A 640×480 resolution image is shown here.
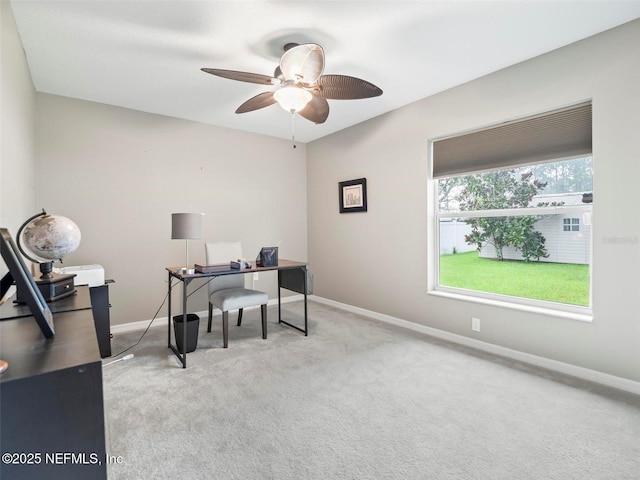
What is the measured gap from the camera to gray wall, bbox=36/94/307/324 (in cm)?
331

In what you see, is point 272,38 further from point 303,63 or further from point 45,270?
point 45,270

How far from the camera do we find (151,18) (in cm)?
211

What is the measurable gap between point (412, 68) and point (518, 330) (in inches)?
96.1

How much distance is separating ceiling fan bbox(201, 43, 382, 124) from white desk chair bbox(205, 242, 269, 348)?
1678 millimetres

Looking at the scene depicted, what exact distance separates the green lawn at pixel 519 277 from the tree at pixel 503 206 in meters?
A: 0.12

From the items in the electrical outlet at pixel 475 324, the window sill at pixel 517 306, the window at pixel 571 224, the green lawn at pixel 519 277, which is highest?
the window at pixel 571 224

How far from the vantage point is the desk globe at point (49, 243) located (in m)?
1.56

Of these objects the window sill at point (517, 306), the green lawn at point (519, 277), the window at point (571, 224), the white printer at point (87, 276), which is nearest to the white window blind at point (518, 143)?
the window at point (571, 224)

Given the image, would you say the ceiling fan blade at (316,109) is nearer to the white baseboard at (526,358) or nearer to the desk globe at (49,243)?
the desk globe at (49,243)

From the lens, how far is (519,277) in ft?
9.69

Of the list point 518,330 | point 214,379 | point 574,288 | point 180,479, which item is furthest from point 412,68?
point 180,479

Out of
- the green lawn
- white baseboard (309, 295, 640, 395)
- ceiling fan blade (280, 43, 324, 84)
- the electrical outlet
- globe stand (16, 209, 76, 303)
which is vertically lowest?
white baseboard (309, 295, 640, 395)

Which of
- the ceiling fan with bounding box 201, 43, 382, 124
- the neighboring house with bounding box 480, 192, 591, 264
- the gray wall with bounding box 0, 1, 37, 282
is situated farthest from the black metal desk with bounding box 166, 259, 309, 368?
the neighboring house with bounding box 480, 192, 591, 264

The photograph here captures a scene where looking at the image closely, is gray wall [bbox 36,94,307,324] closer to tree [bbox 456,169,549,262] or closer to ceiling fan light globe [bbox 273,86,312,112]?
ceiling fan light globe [bbox 273,86,312,112]
